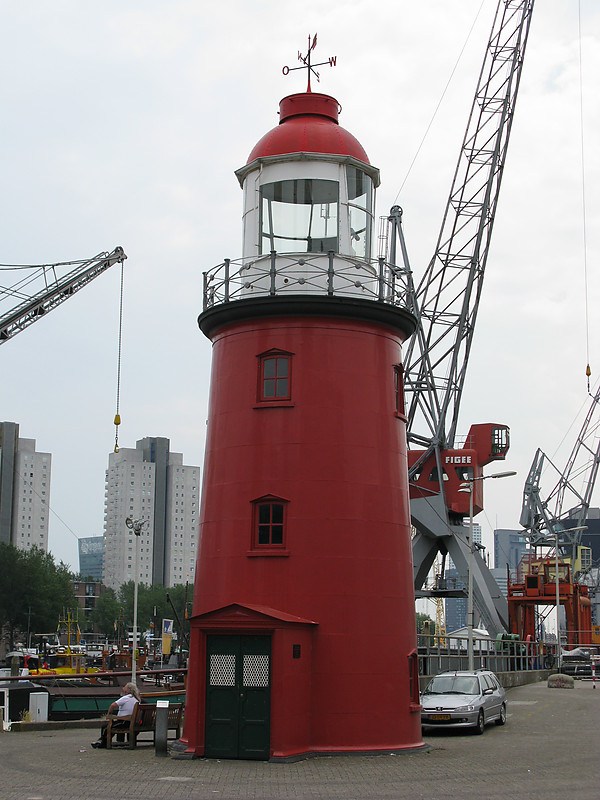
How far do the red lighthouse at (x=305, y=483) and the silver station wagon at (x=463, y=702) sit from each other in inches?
183

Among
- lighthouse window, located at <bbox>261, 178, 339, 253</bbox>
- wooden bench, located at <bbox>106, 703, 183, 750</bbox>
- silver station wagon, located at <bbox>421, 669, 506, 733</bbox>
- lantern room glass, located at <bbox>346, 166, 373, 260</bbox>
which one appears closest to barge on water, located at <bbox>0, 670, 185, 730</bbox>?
wooden bench, located at <bbox>106, 703, 183, 750</bbox>

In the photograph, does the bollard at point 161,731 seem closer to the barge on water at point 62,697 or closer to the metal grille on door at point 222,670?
the metal grille on door at point 222,670

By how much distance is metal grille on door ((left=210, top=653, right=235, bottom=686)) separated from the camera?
21.0 m

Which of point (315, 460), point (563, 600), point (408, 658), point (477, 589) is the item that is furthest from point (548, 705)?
point (563, 600)

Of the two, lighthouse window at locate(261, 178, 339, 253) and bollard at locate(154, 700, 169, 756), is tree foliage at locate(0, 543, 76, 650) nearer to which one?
bollard at locate(154, 700, 169, 756)

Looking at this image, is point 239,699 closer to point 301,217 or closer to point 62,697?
point 301,217

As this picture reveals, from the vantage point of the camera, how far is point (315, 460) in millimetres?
22406

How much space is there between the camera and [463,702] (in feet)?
90.9

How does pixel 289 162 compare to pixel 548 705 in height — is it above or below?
above

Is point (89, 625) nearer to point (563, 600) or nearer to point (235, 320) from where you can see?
point (563, 600)

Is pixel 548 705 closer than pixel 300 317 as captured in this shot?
No

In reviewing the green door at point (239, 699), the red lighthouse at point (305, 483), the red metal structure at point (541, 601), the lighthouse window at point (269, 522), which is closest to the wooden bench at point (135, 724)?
the red lighthouse at point (305, 483)

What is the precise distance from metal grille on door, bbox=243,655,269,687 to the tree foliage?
91484mm

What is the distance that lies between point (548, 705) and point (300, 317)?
21069 millimetres
